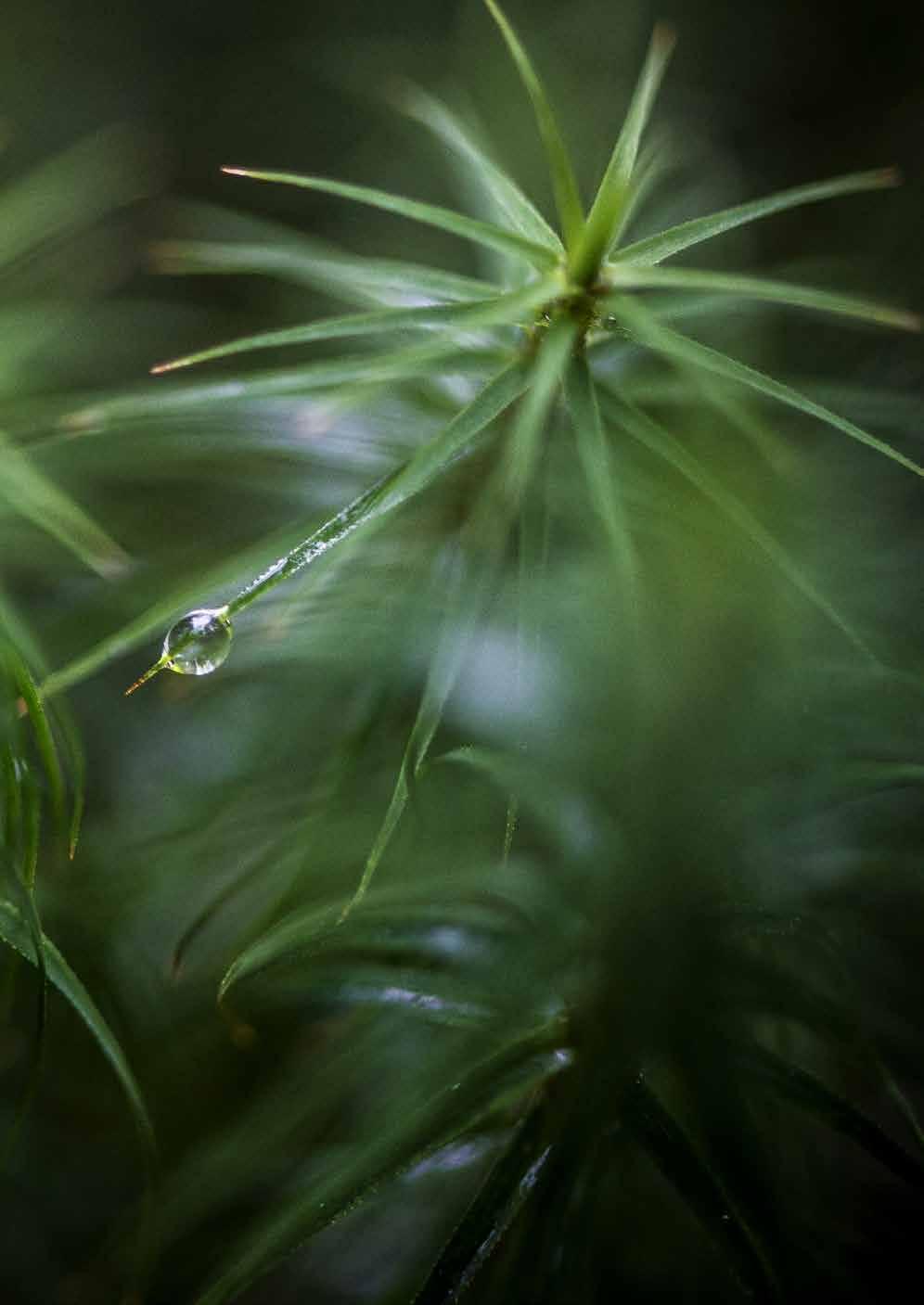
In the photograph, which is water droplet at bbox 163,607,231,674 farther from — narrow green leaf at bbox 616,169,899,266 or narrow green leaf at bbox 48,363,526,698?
narrow green leaf at bbox 616,169,899,266

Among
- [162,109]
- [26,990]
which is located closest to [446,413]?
A: [26,990]

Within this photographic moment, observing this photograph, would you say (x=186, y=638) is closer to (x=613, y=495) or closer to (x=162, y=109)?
(x=613, y=495)

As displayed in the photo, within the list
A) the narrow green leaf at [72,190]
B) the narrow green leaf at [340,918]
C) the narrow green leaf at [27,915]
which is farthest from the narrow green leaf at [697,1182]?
the narrow green leaf at [72,190]

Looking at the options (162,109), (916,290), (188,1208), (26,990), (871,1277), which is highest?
(162,109)

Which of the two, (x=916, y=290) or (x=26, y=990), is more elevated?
(x=916, y=290)

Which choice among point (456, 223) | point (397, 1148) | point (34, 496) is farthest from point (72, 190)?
point (397, 1148)

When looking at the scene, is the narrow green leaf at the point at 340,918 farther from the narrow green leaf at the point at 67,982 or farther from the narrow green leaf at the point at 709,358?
the narrow green leaf at the point at 709,358

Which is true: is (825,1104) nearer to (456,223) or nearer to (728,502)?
(728,502)
